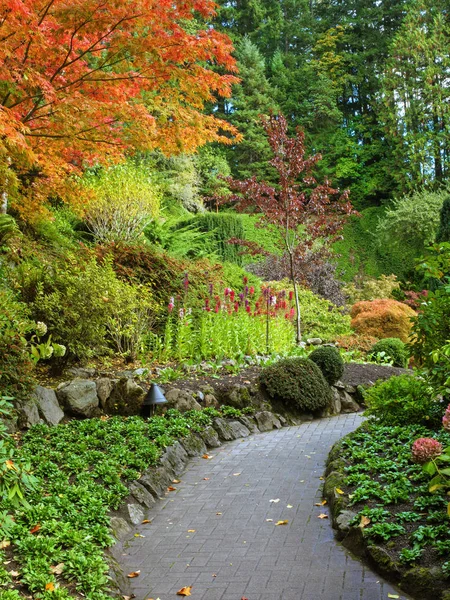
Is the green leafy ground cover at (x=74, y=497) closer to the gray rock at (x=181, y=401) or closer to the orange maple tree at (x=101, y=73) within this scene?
the gray rock at (x=181, y=401)

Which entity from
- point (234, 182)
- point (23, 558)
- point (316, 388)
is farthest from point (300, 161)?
point (23, 558)

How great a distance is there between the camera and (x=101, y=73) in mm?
6809

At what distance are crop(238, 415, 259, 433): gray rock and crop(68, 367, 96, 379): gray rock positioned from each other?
71.3 inches

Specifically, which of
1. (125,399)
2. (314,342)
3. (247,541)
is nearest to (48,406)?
(125,399)

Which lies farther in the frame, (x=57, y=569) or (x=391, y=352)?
(x=391, y=352)

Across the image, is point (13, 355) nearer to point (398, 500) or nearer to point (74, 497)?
point (74, 497)

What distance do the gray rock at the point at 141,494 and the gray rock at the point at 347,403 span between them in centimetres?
425

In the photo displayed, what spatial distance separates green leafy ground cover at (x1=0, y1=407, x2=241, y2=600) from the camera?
3.08 metres

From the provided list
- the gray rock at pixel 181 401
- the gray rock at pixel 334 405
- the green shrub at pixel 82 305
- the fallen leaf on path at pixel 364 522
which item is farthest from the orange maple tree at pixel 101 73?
the fallen leaf on path at pixel 364 522

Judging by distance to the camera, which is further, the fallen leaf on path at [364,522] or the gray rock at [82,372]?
the gray rock at [82,372]

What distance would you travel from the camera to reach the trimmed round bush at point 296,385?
7496 millimetres

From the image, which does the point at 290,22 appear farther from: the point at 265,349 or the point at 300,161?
the point at 265,349

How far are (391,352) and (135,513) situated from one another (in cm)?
758

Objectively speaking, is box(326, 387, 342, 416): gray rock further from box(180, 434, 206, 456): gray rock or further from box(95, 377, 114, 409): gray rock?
box(95, 377, 114, 409): gray rock
